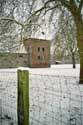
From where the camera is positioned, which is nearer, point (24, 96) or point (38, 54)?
point (24, 96)

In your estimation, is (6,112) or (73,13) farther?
(73,13)

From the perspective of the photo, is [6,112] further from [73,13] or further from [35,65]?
[35,65]

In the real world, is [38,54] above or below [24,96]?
above

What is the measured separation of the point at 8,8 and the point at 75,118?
6440mm

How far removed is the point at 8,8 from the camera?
10.1m

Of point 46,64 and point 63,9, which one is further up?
point 63,9

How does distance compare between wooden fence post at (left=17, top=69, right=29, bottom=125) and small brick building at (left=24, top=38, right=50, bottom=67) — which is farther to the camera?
small brick building at (left=24, top=38, right=50, bottom=67)

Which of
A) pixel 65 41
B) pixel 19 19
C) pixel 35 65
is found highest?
pixel 19 19

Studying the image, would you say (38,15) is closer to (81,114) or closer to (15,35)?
(15,35)

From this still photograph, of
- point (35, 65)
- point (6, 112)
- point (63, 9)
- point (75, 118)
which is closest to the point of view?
point (75, 118)

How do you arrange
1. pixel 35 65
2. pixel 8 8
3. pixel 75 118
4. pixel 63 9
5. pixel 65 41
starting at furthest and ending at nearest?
pixel 35 65 → pixel 65 41 → pixel 63 9 → pixel 8 8 → pixel 75 118

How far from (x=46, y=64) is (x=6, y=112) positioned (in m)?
43.4

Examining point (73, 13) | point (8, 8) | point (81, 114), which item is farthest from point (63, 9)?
point (81, 114)

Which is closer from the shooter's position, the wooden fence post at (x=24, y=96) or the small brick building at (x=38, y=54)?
the wooden fence post at (x=24, y=96)
